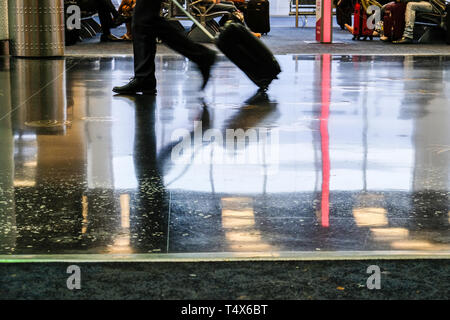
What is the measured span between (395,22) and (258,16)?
9.54 ft

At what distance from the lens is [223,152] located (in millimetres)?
4859

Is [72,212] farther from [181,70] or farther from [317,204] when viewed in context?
[181,70]

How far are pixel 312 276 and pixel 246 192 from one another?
1.17 metres

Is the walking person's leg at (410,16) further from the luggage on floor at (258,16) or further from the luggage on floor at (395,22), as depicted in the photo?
the luggage on floor at (258,16)

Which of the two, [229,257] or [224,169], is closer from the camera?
[229,257]

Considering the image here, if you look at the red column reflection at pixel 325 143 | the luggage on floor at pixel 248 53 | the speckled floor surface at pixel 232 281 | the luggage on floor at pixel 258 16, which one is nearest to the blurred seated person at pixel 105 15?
the luggage on floor at pixel 258 16

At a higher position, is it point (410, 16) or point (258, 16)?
point (258, 16)

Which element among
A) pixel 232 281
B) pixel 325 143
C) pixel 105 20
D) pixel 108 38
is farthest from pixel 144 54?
pixel 105 20

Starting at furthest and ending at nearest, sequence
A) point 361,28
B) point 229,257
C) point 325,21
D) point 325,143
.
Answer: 1. point 361,28
2. point 325,21
3. point 325,143
4. point 229,257

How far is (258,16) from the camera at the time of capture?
16453 millimetres

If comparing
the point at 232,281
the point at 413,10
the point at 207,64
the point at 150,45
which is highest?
the point at 413,10

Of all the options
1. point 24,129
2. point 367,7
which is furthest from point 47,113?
point 367,7

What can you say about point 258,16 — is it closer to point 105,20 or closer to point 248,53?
point 105,20

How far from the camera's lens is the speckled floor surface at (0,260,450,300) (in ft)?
8.79
